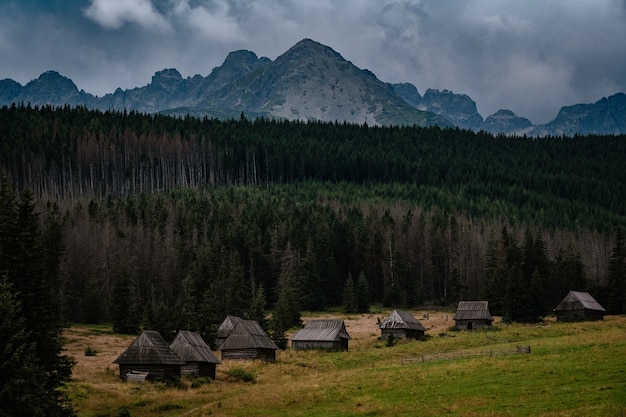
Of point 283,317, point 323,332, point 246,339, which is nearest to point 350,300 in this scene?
point 283,317

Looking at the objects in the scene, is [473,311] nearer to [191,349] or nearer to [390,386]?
[191,349]

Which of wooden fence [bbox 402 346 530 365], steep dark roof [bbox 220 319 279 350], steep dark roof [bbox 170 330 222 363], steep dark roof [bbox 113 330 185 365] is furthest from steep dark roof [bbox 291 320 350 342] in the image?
steep dark roof [bbox 113 330 185 365]

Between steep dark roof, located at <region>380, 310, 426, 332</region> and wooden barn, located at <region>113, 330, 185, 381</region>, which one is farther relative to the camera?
steep dark roof, located at <region>380, 310, 426, 332</region>

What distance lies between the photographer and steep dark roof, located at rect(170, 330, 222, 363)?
69750 millimetres

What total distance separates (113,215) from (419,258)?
5844 centimetres

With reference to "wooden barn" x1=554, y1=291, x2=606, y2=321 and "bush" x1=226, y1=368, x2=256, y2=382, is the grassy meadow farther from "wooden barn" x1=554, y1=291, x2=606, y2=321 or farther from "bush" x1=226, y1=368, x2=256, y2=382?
"wooden barn" x1=554, y1=291, x2=606, y2=321

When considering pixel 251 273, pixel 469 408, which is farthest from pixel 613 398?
pixel 251 273

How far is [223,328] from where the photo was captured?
90562 mm

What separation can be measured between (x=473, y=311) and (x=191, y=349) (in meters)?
48.1

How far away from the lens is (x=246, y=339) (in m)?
82.8

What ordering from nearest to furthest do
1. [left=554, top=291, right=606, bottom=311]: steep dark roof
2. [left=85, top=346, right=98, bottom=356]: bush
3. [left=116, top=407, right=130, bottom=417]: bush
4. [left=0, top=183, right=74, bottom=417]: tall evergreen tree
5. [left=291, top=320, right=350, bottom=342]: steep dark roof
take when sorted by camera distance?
[left=0, top=183, right=74, bottom=417]: tall evergreen tree, [left=116, top=407, right=130, bottom=417]: bush, [left=85, top=346, right=98, bottom=356]: bush, [left=291, top=320, right=350, bottom=342]: steep dark roof, [left=554, top=291, right=606, bottom=311]: steep dark roof

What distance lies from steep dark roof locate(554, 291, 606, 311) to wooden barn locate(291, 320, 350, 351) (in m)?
33.4

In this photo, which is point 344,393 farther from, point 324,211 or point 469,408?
point 324,211

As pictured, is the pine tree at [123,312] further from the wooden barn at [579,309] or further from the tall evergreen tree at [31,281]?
the wooden barn at [579,309]
